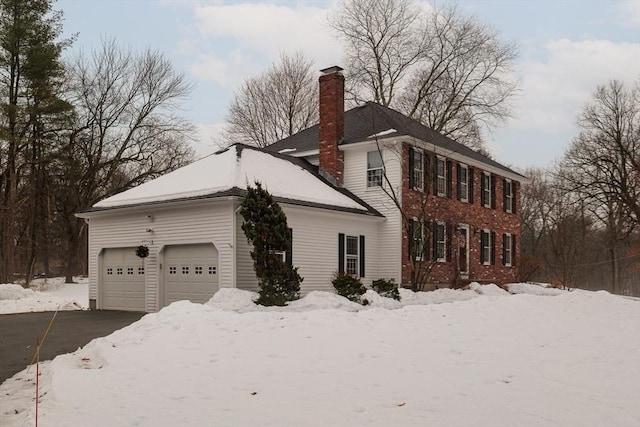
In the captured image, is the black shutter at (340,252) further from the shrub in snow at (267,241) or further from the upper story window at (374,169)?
the shrub in snow at (267,241)

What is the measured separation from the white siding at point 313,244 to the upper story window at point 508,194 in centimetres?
1067

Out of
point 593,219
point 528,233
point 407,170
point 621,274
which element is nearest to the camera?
point 407,170

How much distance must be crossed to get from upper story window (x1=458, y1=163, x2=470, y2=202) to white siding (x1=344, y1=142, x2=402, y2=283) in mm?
4515

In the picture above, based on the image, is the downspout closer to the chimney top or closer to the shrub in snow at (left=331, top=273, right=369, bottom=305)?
the shrub in snow at (left=331, top=273, right=369, bottom=305)

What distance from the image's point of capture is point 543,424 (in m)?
5.70

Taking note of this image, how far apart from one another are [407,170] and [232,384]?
14303mm

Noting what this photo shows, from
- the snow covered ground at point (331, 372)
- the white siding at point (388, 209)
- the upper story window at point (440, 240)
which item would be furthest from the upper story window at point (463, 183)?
the snow covered ground at point (331, 372)

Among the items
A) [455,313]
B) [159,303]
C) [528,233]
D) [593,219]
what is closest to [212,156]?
[159,303]

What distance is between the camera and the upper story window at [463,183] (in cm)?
2359

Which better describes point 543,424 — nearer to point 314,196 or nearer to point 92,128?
point 314,196

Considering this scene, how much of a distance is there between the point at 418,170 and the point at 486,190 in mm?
6024

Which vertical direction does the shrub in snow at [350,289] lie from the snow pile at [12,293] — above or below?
above

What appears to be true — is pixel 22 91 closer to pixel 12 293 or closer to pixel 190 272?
pixel 12 293

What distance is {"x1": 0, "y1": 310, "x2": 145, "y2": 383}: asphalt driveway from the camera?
920cm
